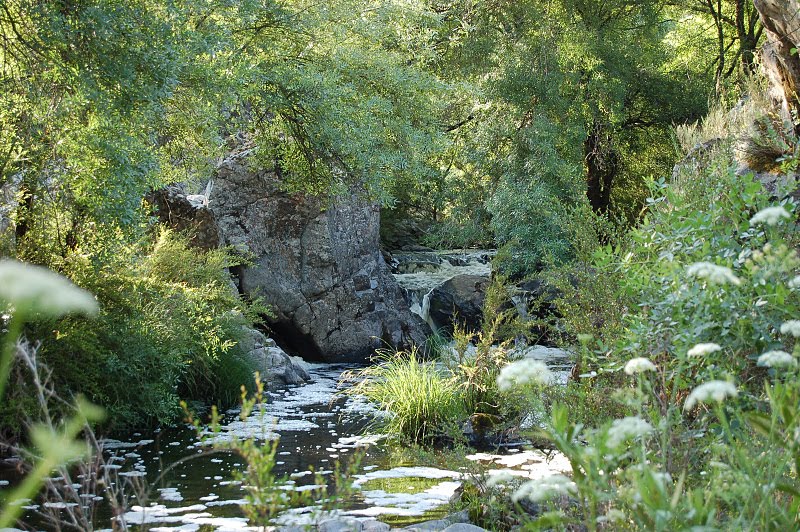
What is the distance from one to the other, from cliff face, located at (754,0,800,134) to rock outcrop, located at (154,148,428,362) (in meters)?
8.20

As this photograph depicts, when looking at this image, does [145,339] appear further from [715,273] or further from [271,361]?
[715,273]

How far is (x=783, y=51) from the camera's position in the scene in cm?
778

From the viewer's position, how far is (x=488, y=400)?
919 centimetres

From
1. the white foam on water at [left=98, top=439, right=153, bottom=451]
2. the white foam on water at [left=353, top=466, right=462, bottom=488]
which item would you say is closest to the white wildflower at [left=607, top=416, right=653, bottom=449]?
the white foam on water at [left=353, top=466, right=462, bottom=488]

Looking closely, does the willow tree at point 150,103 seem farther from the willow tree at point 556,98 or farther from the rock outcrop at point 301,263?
the willow tree at point 556,98

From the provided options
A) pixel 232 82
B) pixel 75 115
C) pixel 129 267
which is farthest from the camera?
pixel 129 267

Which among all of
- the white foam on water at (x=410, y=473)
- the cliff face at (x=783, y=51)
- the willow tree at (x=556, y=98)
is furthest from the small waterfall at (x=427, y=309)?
the cliff face at (x=783, y=51)

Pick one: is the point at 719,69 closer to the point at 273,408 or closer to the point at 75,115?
the point at 273,408

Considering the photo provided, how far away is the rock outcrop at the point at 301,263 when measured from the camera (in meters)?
15.2

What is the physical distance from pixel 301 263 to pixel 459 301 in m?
3.85

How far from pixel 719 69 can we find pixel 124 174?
50.7ft

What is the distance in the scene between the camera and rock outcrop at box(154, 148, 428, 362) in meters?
15.2

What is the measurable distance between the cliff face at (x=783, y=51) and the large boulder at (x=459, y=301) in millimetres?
9825

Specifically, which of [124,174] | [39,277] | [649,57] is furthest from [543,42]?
[39,277]
